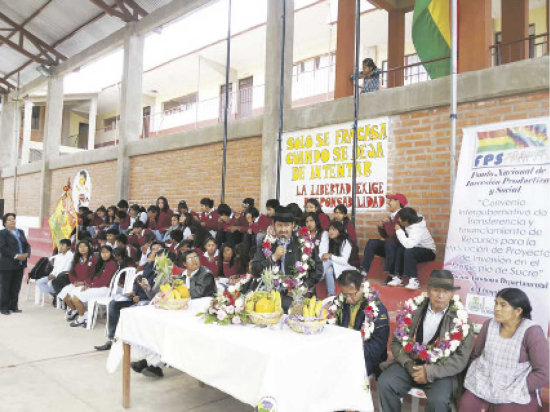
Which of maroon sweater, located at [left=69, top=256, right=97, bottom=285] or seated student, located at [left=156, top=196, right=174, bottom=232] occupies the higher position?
seated student, located at [left=156, top=196, right=174, bottom=232]

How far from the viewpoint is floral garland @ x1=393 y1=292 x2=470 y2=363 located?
3.05 metres

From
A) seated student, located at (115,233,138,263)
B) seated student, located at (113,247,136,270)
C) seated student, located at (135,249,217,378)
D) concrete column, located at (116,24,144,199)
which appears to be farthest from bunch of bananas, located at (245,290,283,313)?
concrete column, located at (116,24,144,199)

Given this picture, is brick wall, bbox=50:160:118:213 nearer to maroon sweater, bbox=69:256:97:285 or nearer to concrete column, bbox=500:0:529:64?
maroon sweater, bbox=69:256:97:285

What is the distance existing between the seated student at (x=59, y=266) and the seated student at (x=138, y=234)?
1.11 meters

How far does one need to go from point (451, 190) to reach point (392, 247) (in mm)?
1016

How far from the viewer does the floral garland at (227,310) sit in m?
3.21

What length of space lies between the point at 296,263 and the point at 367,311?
84 centimetres

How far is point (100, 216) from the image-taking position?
11.0 m

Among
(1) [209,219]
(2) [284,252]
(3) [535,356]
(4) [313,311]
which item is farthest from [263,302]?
(1) [209,219]

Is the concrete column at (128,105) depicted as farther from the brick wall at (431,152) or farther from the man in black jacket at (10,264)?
the brick wall at (431,152)

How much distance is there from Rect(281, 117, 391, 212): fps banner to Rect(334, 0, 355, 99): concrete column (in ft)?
4.31

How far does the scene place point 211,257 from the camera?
21.2 ft

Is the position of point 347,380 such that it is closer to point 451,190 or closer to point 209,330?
point 209,330

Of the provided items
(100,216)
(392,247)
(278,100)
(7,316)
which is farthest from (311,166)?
(100,216)
